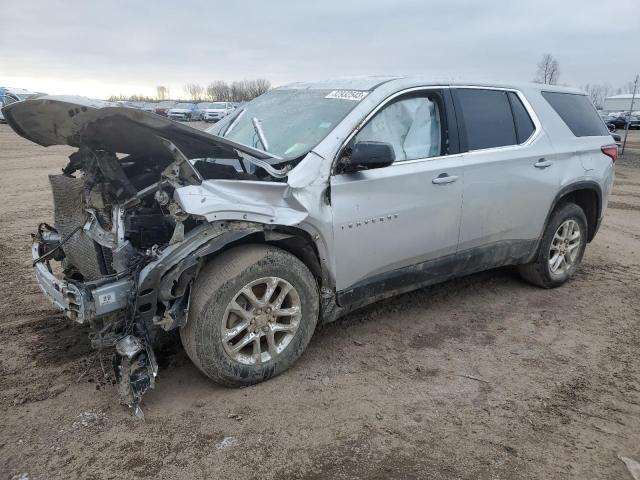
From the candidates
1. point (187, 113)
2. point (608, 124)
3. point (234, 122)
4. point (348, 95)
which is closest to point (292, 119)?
point (348, 95)

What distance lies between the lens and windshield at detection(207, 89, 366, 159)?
11.6ft

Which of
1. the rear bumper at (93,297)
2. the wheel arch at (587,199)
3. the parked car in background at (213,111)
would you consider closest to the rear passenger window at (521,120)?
the wheel arch at (587,199)

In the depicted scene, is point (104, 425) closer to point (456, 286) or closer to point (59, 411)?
point (59, 411)

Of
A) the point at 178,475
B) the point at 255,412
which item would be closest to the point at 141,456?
the point at 178,475

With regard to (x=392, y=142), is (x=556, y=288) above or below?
below

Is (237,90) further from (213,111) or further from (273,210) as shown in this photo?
(273,210)

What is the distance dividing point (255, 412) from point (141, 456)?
67 centimetres

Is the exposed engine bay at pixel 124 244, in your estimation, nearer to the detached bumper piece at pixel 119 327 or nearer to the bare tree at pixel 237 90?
the detached bumper piece at pixel 119 327

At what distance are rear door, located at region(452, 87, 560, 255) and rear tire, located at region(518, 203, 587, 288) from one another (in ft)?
0.81

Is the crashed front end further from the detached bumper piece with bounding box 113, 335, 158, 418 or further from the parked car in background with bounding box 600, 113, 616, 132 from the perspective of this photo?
the parked car in background with bounding box 600, 113, 616, 132

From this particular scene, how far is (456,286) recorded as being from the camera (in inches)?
201

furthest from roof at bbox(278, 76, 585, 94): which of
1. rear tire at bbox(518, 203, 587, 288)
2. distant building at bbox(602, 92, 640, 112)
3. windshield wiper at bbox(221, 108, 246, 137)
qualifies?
distant building at bbox(602, 92, 640, 112)

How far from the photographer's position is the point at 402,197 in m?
3.58

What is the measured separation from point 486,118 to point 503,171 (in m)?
0.47
